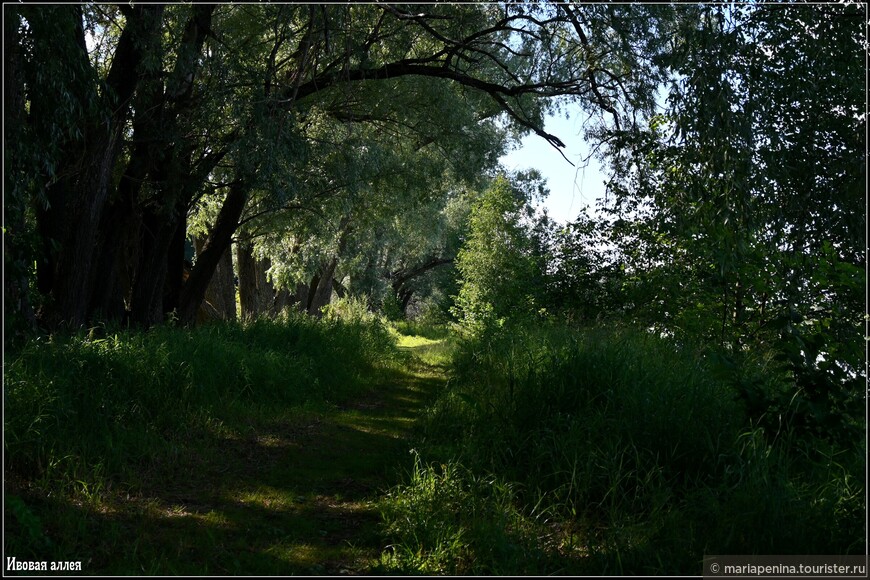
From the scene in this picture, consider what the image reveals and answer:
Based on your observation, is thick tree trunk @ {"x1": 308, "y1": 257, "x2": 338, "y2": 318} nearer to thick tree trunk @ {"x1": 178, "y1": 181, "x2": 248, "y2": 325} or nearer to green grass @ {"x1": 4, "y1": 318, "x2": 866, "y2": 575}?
thick tree trunk @ {"x1": 178, "y1": 181, "x2": 248, "y2": 325}

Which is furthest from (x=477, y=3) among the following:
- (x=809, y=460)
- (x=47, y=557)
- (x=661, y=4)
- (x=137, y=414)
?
(x=47, y=557)

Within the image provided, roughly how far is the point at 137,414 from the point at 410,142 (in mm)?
10831

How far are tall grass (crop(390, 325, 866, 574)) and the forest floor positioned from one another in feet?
2.71

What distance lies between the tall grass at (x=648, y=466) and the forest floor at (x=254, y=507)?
2.71ft

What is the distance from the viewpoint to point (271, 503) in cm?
541

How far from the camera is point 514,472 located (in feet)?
16.9

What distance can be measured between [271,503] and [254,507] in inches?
5.7

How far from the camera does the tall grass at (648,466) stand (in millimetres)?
3898

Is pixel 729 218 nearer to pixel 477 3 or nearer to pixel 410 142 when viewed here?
pixel 477 3

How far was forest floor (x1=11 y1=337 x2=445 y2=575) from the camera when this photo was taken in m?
4.29

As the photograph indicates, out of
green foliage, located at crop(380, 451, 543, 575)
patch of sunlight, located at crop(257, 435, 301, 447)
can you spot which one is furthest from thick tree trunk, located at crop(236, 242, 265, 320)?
green foliage, located at crop(380, 451, 543, 575)

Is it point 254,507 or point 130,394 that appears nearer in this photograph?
point 254,507

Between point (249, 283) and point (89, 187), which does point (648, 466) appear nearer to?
point (89, 187)

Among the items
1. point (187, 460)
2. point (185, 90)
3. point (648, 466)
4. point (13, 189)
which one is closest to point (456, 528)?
point (648, 466)
